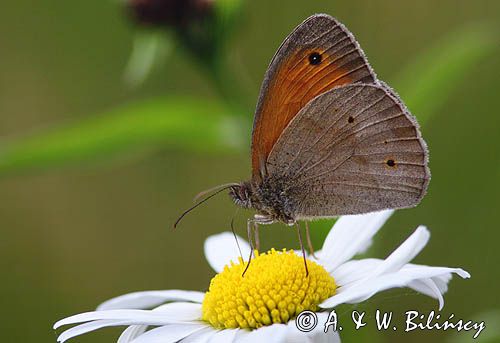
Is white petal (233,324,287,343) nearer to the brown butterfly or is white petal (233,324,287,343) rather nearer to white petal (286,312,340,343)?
white petal (286,312,340,343)

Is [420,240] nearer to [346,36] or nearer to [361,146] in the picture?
[361,146]

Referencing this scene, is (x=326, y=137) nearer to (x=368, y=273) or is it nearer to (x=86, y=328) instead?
(x=368, y=273)

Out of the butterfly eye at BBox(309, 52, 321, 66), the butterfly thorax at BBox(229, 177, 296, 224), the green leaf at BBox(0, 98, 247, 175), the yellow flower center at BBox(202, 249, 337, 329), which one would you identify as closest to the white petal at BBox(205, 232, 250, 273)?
the butterfly thorax at BBox(229, 177, 296, 224)

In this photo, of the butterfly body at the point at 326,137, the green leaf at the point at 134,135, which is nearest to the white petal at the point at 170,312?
the butterfly body at the point at 326,137

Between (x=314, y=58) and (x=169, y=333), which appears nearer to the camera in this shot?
(x=169, y=333)

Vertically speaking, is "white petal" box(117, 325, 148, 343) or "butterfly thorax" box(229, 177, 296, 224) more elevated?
"butterfly thorax" box(229, 177, 296, 224)

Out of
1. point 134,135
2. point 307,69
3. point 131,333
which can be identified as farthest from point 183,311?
point 134,135
